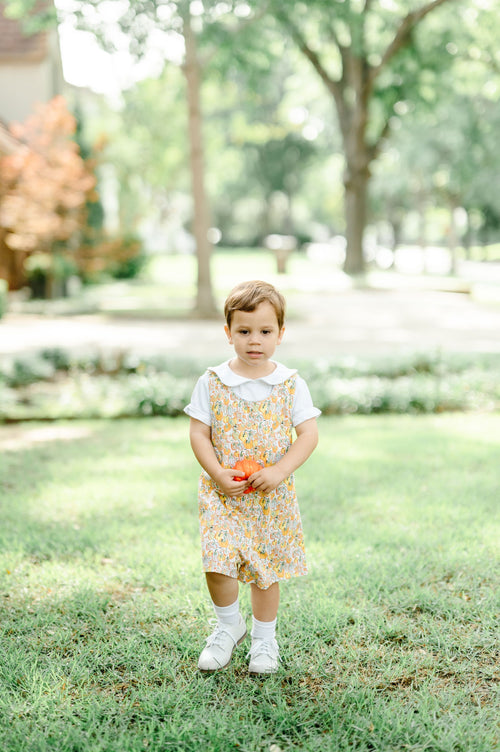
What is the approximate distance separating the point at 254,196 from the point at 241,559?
48.2 m

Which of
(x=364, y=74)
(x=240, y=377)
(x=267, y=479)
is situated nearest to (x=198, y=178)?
(x=364, y=74)

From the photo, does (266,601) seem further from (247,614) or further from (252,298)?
(252,298)

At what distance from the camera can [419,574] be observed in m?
3.32

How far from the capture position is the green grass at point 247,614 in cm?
227

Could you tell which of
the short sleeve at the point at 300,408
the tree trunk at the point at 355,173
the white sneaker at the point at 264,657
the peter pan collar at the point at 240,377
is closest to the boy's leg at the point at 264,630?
the white sneaker at the point at 264,657

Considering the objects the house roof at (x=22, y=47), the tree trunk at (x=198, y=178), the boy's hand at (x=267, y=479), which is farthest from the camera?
the house roof at (x=22, y=47)

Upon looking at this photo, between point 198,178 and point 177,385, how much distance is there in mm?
9416

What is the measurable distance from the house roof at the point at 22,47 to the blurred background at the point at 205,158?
0.04 metres

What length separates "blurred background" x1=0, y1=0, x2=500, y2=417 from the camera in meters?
13.0

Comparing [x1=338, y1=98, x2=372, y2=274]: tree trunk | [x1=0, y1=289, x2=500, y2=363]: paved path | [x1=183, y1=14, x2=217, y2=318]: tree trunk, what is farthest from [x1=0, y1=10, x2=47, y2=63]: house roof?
[x1=338, y1=98, x2=372, y2=274]: tree trunk

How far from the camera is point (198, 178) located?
616 inches

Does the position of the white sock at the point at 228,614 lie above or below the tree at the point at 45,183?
below

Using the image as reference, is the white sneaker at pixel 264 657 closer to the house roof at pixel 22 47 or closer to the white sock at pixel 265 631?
the white sock at pixel 265 631

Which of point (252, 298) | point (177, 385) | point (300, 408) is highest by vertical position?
point (252, 298)
